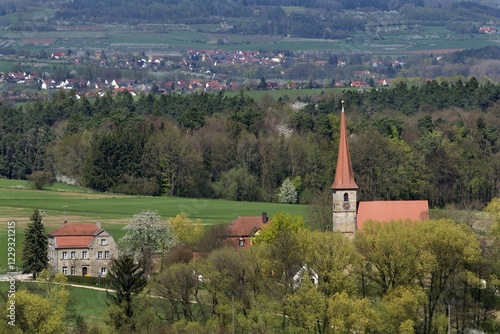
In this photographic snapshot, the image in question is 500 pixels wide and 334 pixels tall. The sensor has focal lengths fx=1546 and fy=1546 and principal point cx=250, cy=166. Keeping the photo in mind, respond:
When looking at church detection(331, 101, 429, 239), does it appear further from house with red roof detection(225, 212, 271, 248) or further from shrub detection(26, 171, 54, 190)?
shrub detection(26, 171, 54, 190)

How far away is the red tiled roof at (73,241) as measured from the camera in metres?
74.4

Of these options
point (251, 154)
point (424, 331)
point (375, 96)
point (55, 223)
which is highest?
point (375, 96)

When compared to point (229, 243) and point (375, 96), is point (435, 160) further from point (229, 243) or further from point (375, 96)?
point (375, 96)

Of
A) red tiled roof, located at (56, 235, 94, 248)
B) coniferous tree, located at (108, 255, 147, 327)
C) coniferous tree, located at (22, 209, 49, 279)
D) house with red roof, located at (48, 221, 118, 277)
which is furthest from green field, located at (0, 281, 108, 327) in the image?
red tiled roof, located at (56, 235, 94, 248)

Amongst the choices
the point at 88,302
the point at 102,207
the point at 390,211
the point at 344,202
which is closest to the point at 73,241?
the point at 88,302

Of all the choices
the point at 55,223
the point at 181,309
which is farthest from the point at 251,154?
the point at 181,309

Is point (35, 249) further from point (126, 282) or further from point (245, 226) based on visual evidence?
point (245, 226)

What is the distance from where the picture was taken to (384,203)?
74.3m

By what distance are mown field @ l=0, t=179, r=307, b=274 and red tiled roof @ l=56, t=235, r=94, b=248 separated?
3.34 metres

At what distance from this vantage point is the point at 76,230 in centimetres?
7562

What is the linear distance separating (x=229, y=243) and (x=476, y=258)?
16.3 metres

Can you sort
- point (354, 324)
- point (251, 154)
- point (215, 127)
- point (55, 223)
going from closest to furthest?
1. point (354, 324)
2. point (55, 223)
3. point (251, 154)
4. point (215, 127)

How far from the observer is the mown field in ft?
282

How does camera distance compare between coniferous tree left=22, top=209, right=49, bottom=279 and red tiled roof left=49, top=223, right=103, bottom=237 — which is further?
red tiled roof left=49, top=223, right=103, bottom=237
